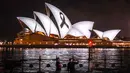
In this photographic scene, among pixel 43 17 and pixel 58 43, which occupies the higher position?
pixel 43 17

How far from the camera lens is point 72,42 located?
326 feet

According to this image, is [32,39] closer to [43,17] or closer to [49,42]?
[49,42]

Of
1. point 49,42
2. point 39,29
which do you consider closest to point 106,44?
point 49,42

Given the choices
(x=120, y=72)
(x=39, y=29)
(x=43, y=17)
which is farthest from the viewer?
(x=39, y=29)

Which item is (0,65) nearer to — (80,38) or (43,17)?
(43,17)

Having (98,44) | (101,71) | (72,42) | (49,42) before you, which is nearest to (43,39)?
(49,42)

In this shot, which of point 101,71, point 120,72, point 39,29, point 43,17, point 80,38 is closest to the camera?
point 120,72

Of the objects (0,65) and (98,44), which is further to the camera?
(98,44)

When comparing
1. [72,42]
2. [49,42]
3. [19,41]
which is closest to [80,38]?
[72,42]

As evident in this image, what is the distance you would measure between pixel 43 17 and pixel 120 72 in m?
60.2

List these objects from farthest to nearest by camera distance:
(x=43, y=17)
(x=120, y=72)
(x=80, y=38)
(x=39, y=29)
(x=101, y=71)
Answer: (x=80, y=38)
(x=39, y=29)
(x=43, y=17)
(x=101, y=71)
(x=120, y=72)

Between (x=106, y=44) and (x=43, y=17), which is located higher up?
(x=43, y=17)

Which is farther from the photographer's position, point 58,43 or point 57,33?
point 58,43

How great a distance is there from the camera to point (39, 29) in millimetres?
85688
